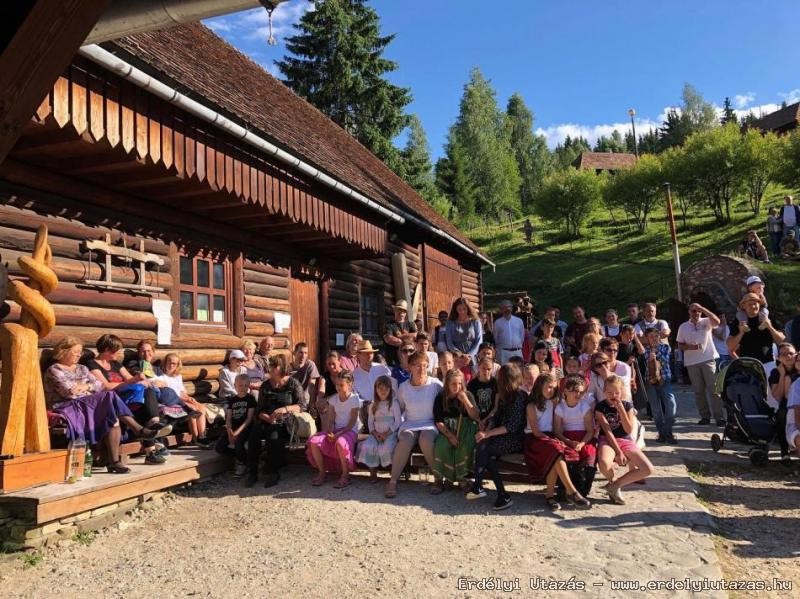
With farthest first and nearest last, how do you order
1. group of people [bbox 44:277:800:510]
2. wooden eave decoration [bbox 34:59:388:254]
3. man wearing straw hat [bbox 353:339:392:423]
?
man wearing straw hat [bbox 353:339:392:423] → group of people [bbox 44:277:800:510] → wooden eave decoration [bbox 34:59:388:254]

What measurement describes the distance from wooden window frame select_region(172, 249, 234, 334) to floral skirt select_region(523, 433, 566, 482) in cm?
446

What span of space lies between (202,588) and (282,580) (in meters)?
0.50

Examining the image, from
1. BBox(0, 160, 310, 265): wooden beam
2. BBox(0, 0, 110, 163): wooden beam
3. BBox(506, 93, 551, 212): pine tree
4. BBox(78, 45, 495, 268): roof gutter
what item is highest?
BBox(506, 93, 551, 212): pine tree

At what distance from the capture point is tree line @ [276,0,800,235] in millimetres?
27359

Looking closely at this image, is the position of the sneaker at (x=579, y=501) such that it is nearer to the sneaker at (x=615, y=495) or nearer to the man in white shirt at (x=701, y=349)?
the sneaker at (x=615, y=495)

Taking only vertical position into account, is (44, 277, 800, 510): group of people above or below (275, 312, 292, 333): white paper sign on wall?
below

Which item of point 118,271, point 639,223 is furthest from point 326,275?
point 639,223

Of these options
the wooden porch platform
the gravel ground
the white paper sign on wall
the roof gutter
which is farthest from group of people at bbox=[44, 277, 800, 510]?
the roof gutter

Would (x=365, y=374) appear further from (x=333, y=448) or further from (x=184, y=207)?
(x=184, y=207)

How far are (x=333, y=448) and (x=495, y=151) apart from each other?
158 feet

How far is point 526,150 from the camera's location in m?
64.4

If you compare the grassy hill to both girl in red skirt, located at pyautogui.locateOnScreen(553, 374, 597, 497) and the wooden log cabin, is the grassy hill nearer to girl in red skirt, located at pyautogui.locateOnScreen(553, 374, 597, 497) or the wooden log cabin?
the wooden log cabin

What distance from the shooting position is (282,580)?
385cm

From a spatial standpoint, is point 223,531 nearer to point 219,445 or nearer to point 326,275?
point 219,445
